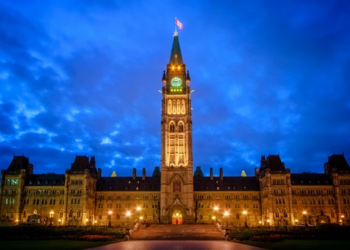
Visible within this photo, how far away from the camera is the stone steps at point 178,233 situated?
6519 cm

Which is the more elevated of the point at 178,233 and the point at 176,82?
the point at 176,82

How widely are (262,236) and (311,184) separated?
2311 inches

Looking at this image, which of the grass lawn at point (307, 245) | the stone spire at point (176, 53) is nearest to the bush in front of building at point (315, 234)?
the grass lawn at point (307, 245)

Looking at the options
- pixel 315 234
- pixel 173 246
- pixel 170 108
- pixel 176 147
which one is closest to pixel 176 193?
pixel 176 147

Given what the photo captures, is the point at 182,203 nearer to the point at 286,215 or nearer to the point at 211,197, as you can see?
the point at 211,197

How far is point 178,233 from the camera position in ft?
232

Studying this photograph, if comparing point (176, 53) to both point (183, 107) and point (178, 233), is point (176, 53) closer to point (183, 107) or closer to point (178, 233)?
point (183, 107)

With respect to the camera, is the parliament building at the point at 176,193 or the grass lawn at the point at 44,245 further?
the parliament building at the point at 176,193

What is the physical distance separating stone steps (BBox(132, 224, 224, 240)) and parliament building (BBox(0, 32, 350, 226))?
22276 mm

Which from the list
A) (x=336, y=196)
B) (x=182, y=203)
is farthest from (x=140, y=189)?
(x=336, y=196)

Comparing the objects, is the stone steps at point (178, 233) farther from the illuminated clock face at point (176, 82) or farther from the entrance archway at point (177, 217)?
the illuminated clock face at point (176, 82)

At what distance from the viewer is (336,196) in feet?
341

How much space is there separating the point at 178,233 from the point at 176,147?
130 feet

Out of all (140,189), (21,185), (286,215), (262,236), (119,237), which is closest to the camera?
(262,236)
